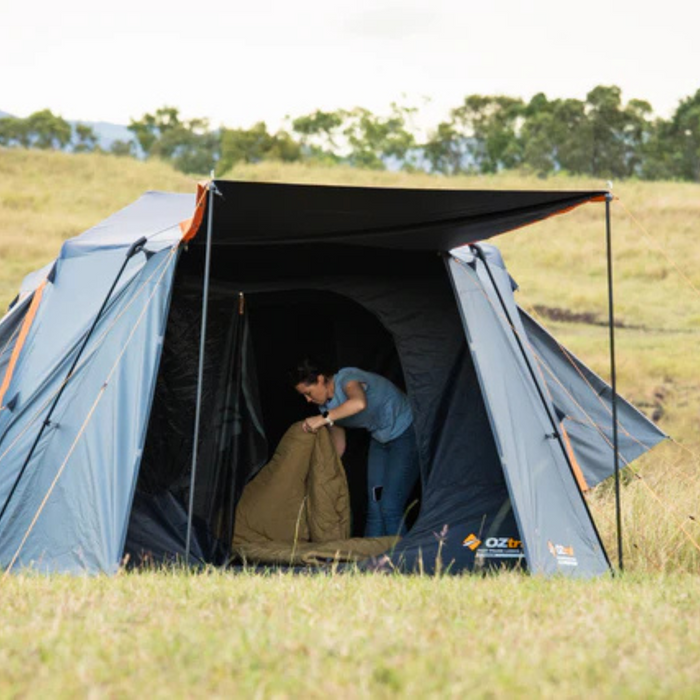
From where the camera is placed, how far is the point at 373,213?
5797 millimetres

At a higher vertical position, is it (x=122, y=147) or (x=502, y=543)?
(x=122, y=147)

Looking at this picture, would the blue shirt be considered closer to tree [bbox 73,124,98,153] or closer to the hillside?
the hillside

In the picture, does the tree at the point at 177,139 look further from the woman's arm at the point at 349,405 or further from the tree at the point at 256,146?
the woman's arm at the point at 349,405

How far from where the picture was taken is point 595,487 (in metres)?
8.45

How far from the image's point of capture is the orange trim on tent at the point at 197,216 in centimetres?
543

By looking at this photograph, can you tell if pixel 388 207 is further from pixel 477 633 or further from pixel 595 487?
pixel 595 487

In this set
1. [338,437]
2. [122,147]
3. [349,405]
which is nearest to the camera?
[349,405]

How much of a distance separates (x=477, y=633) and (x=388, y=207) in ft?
7.28

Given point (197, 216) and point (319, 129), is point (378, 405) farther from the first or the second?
point (319, 129)

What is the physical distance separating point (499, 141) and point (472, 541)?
1238 inches

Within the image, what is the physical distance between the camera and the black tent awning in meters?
5.45

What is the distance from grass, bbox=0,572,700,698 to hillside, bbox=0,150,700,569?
5.45 ft

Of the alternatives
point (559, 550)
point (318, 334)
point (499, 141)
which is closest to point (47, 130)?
point (499, 141)

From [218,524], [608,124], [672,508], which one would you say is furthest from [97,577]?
[608,124]
